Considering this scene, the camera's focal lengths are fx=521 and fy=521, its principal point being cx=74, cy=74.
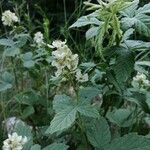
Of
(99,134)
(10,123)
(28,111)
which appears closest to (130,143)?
(99,134)

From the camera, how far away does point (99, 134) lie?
60.7 inches

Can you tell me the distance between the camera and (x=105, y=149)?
1.49 meters

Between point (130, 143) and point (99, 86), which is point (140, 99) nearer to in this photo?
point (99, 86)

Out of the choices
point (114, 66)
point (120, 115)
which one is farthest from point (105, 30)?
point (120, 115)

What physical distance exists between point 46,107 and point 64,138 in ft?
0.49

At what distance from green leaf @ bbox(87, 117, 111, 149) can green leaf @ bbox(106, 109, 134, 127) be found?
24 cm

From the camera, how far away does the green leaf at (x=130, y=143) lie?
4.84 feet

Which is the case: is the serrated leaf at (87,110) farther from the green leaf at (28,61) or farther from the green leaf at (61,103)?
the green leaf at (28,61)

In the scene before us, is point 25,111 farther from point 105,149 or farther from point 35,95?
point 105,149

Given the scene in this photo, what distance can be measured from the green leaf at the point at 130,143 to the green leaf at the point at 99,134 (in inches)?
1.1

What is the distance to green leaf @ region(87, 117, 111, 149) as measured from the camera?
1.52 meters

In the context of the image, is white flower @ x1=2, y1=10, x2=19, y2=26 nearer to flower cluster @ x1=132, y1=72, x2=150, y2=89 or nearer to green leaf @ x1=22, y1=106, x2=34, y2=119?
green leaf @ x1=22, y1=106, x2=34, y2=119

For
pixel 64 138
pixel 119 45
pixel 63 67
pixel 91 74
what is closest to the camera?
pixel 63 67

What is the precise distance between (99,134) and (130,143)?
0.10m
